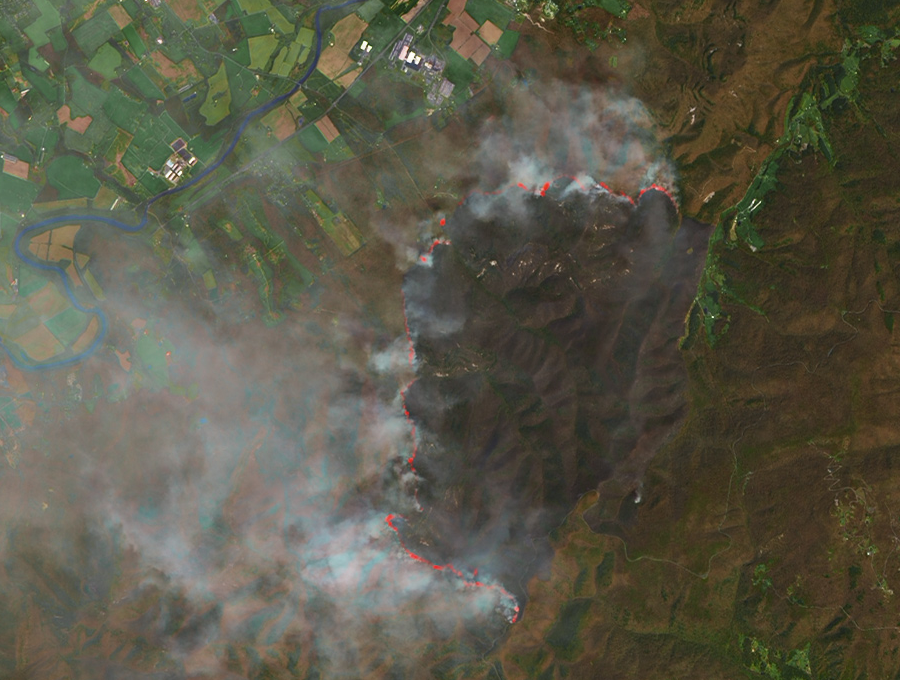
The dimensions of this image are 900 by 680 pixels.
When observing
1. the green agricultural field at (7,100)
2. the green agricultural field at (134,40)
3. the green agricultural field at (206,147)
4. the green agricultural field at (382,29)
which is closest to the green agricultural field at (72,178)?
the green agricultural field at (7,100)

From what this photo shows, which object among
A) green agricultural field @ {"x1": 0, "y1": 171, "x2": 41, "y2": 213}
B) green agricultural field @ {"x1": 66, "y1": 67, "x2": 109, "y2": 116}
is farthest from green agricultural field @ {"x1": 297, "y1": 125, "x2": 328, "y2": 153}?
green agricultural field @ {"x1": 0, "y1": 171, "x2": 41, "y2": 213}

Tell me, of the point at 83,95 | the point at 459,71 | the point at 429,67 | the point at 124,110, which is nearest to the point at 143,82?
the point at 124,110

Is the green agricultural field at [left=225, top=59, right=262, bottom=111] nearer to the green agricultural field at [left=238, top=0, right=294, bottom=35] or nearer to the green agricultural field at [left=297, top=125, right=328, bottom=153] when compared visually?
the green agricultural field at [left=297, top=125, right=328, bottom=153]

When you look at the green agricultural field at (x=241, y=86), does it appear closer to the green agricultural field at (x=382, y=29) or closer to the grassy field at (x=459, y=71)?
the green agricultural field at (x=382, y=29)

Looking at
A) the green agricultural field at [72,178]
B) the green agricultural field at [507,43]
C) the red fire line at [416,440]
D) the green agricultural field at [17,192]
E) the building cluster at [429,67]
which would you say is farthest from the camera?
the green agricultural field at [17,192]

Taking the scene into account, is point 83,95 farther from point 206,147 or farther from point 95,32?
point 206,147
